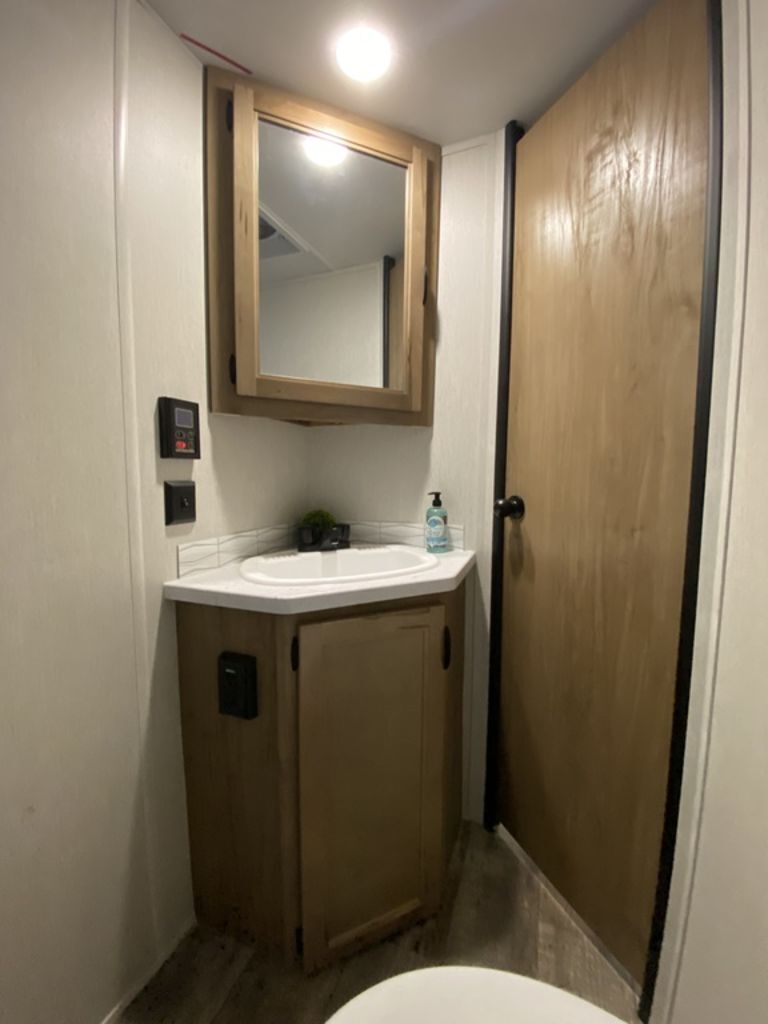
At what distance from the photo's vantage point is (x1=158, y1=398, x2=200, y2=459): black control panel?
98 centimetres

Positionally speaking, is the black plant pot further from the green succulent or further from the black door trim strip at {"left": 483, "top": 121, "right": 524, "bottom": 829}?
the black door trim strip at {"left": 483, "top": 121, "right": 524, "bottom": 829}

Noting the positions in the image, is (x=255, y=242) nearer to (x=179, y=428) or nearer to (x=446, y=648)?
(x=179, y=428)

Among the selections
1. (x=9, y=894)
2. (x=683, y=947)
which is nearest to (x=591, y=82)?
(x=683, y=947)

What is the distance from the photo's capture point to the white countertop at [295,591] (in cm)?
89

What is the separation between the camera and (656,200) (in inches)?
33.1

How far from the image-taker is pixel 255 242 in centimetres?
111

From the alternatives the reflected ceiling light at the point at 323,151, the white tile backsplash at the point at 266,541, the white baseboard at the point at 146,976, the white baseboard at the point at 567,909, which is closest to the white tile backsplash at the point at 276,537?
the white tile backsplash at the point at 266,541

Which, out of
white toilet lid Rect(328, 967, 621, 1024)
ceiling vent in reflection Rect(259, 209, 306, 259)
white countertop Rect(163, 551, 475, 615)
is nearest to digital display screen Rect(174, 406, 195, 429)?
white countertop Rect(163, 551, 475, 615)

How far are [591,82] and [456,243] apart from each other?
0.47 metres

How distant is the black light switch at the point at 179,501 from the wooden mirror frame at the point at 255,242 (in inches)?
8.9

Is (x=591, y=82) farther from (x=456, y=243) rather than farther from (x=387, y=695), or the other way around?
(x=387, y=695)

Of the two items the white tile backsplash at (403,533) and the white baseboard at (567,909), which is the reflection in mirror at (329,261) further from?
the white baseboard at (567,909)

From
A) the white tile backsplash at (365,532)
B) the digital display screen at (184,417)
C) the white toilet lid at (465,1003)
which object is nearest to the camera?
the white toilet lid at (465,1003)

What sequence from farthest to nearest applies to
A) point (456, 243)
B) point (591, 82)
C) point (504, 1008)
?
point (456, 243) < point (591, 82) < point (504, 1008)
